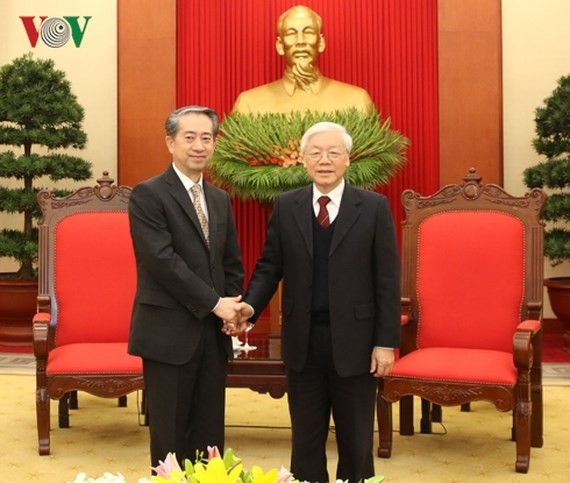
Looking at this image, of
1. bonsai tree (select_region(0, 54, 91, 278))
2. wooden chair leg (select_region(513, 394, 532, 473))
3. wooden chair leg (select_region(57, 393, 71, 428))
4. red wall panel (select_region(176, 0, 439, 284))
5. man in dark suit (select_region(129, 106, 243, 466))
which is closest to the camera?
man in dark suit (select_region(129, 106, 243, 466))

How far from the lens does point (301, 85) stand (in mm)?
6316

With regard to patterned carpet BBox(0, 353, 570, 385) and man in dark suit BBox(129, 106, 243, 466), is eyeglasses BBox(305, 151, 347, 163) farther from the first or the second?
patterned carpet BBox(0, 353, 570, 385)

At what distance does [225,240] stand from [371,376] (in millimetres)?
608

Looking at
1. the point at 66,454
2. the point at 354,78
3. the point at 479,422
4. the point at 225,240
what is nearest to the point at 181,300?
the point at 225,240

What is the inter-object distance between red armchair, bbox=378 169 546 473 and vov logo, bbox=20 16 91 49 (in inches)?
137

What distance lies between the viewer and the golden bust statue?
6.17m

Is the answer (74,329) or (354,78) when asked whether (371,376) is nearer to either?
(74,329)

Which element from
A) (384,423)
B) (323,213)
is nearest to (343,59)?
(384,423)

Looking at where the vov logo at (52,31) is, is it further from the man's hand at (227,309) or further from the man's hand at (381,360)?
the man's hand at (381,360)

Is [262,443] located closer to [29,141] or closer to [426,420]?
[426,420]

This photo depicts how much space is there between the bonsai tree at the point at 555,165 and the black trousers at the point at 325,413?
10.9 ft

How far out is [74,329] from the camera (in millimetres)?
4160

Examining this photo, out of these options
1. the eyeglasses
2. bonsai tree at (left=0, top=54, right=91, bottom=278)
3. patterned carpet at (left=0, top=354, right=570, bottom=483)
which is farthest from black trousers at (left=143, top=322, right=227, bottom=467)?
bonsai tree at (left=0, top=54, right=91, bottom=278)

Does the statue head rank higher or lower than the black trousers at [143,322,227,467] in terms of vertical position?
higher
